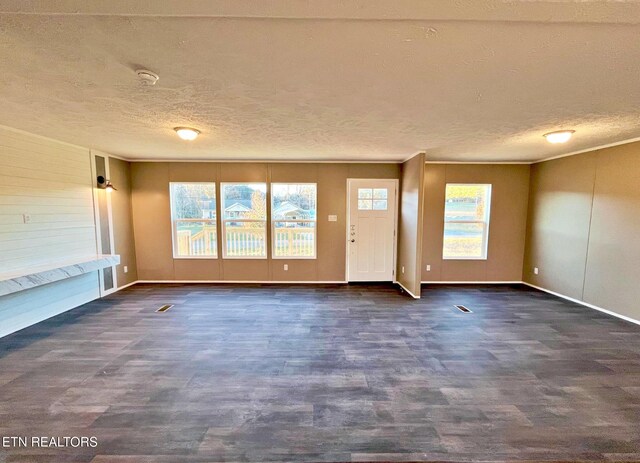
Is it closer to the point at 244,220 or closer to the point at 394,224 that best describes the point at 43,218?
the point at 244,220

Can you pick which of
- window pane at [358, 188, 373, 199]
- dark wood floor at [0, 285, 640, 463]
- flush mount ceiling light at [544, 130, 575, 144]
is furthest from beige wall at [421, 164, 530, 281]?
flush mount ceiling light at [544, 130, 575, 144]

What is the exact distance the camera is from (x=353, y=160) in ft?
16.4

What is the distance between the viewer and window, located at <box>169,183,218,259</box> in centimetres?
516

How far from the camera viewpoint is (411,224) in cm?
458

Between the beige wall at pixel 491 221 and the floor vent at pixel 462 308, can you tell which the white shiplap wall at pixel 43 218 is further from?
the beige wall at pixel 491 221

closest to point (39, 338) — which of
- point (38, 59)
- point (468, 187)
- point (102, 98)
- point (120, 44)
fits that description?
point (102, 98)

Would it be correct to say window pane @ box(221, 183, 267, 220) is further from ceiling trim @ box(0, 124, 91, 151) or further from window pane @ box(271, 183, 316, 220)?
ceiling trim @ box(0, 124, 91, 151)

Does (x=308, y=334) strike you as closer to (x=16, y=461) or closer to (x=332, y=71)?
(x=16, y=461)

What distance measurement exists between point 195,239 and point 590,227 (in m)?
6.94

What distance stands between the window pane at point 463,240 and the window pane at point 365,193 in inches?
65.4

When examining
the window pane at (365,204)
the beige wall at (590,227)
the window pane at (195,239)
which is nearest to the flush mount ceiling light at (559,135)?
the beige wall at (590,227)

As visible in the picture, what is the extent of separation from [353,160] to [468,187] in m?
2.42

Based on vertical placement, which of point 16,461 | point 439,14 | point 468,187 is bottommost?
point 16,461

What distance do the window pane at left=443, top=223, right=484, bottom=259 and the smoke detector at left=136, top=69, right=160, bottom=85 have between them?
16.9ft
